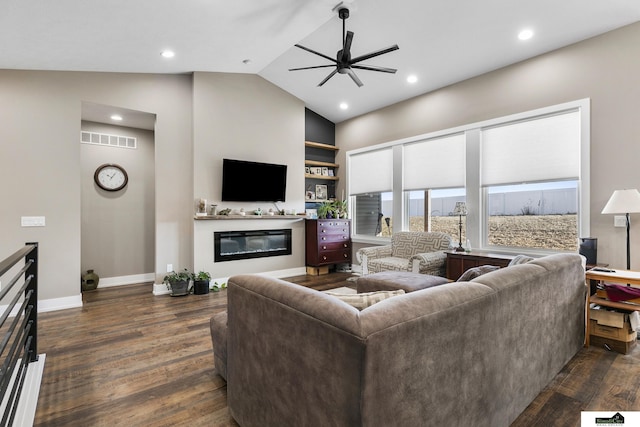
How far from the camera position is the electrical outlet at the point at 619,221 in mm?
3312

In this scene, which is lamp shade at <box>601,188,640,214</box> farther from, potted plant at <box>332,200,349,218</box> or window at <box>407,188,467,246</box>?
potted plant at <box>332,200,349,218</box>

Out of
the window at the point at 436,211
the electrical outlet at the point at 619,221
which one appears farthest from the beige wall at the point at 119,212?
the electrical outlet at the point at 619,221

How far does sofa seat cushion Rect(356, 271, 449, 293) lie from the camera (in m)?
3.23

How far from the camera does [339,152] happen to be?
6.81 m

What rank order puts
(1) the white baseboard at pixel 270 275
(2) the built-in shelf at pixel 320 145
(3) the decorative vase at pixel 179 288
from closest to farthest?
(3) the decorative vase at pixel 179 288
(1) the white baseboard at pixel 270 275
(2) the built-in shelf at pixel 320 145

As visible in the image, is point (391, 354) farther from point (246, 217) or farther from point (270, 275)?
point (270, 275)

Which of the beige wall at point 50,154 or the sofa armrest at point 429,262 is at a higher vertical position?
the beige wall at point 50,154

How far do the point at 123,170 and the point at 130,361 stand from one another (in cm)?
376

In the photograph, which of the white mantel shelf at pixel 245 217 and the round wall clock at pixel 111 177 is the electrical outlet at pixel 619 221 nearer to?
the white mantel shelf at pixel 245 217

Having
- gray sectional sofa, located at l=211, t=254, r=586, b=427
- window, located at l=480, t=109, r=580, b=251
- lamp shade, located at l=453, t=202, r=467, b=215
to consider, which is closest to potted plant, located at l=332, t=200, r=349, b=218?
lamp shade, located at l=453, t=202, r=467, b=215

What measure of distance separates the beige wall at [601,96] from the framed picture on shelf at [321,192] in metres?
3.32

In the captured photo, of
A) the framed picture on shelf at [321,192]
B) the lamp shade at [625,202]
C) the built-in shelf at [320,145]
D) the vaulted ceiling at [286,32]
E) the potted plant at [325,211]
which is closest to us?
the lamp shade at [625,202]

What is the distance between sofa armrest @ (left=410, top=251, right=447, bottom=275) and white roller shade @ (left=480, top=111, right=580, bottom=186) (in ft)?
4.12
